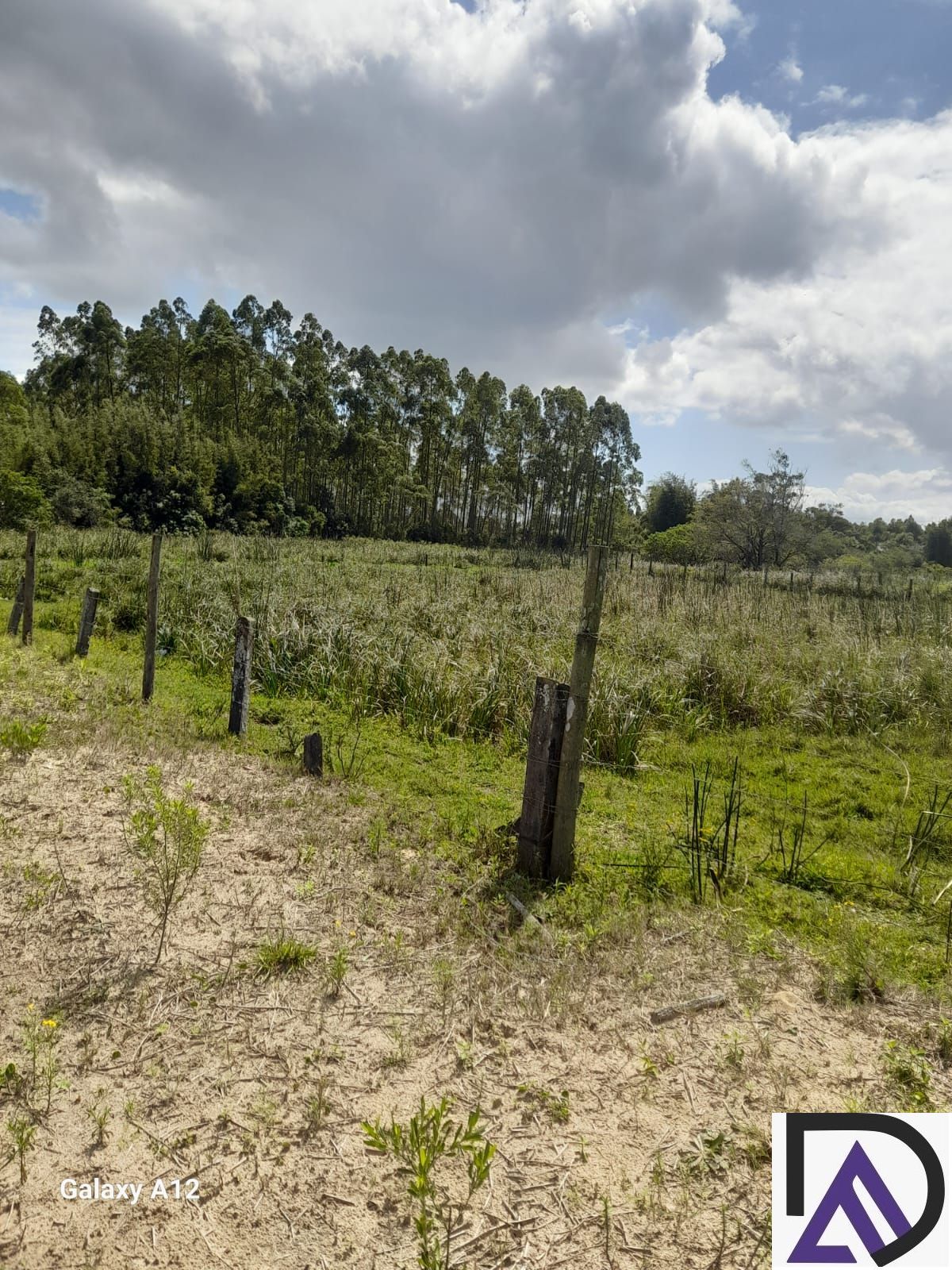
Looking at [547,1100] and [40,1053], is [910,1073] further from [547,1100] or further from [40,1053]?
[40,1053]

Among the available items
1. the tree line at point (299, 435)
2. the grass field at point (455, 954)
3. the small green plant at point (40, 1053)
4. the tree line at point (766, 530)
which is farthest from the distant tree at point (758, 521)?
the small green plant at point (40, 1053)

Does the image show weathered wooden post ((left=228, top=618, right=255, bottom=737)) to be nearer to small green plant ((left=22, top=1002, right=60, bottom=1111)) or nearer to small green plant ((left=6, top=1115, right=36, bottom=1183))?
small green plant ((left=22, top=1002, right=60, bottom=1111))

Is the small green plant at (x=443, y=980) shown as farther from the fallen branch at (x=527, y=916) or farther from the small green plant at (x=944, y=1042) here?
the small green plant at (x=944, y=1042)

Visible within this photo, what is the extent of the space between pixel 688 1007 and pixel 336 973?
147cm

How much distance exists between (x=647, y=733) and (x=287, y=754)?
12.3ft

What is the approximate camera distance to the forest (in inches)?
1171

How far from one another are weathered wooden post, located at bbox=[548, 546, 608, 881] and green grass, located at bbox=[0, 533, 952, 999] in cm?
27

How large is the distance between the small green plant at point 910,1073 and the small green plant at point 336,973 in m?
2.10

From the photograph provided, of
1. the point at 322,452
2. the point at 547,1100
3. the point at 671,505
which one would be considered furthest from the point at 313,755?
the point at 671,505

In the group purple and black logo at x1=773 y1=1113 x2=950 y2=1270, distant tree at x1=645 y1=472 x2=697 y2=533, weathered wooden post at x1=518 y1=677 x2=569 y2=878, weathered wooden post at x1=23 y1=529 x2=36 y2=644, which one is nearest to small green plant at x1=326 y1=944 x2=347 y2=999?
weathered wooden post at x1=518 y1=677 x2=569 y2=878

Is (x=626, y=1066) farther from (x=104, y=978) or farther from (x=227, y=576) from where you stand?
(x=227, y=576)

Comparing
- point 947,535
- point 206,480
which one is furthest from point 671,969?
point 947,535

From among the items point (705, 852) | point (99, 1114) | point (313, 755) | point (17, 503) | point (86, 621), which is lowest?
point (99, 1114)

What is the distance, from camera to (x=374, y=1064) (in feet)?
8.30
